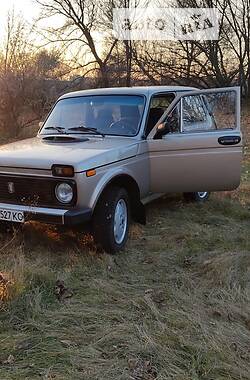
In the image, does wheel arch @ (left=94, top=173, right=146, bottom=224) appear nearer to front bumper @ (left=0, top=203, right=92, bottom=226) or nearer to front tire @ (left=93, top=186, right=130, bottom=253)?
front tire @ (left=93, top=186, right=130, bottom=253)

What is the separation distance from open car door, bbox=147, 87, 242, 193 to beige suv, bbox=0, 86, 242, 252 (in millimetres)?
13

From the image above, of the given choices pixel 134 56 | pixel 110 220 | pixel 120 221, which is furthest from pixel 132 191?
pixel 134 56

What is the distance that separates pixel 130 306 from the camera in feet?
12.3

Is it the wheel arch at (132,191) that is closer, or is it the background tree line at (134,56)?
the wheel arch at (132,191)

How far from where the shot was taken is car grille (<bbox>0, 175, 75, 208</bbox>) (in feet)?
14.7

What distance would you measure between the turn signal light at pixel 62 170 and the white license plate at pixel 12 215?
559mm

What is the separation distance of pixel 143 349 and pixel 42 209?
6.20 ft

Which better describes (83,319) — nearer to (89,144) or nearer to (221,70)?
(89,144)

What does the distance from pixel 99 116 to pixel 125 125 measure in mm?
381

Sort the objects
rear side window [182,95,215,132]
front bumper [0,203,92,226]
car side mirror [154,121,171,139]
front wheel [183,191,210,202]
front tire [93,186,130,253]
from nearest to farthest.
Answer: front bumper [0,203,92,226] < front tire [93,186,130,253] < car side mirror [154,121,171,139] < rear side window [182,95,215,132] < front wheel [183,191,210,202]

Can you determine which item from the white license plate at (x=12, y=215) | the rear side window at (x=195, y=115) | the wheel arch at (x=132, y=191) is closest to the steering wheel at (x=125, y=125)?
the wheel arch at (x=132, y=191)

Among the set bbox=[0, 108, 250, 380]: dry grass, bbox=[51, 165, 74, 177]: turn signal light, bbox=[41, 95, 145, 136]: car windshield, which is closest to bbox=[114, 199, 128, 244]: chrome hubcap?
bbox=[0, 108, 250, 380]: dry grass

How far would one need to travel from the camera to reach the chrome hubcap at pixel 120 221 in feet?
16.3

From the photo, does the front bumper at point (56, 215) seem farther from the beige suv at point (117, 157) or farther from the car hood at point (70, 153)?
the car hood at point (70, 153)
